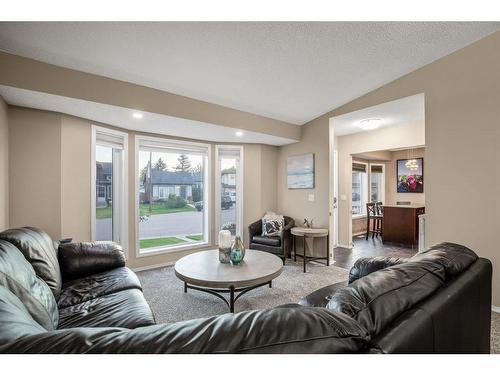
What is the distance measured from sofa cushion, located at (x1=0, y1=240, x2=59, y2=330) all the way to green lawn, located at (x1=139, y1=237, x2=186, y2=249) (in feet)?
7.80

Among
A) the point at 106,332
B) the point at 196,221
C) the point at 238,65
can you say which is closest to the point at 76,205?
the point at 196,221

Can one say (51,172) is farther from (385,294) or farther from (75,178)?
(385,294)

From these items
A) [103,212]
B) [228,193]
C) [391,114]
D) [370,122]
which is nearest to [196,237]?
[228,193]

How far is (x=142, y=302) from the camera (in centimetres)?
177

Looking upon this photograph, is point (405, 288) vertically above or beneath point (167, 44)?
beneath

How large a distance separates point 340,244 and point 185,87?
14.8ft

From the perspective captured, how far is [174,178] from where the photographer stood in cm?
437

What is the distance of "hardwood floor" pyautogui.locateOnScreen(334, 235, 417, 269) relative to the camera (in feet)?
14.8

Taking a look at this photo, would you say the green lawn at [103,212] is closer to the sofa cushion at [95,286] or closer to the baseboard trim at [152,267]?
the baseboard trim at [152,267]

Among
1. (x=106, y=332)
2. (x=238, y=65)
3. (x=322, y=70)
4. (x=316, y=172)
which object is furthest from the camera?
(x=316, y=172)

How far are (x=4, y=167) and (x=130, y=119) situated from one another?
1.36 metres

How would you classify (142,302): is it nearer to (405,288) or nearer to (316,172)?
(405,288)

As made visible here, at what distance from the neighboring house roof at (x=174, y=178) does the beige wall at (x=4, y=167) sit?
1795 mm
